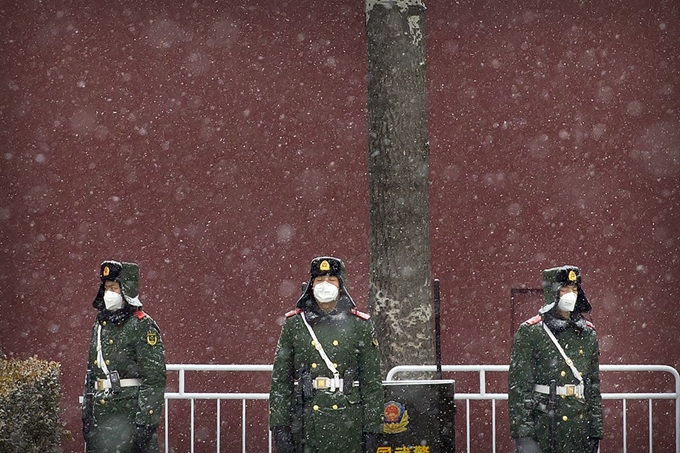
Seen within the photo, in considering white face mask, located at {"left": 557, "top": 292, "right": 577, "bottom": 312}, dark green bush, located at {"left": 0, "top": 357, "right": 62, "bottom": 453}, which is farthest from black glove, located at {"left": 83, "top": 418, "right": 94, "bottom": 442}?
white face mask, located at {"left": 557, "top": 292, "right": 577, "bottom": 312}

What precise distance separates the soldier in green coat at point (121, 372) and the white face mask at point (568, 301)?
9.95ft

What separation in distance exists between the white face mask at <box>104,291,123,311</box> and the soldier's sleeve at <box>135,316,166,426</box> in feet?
0.71

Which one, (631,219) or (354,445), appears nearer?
(354,445)

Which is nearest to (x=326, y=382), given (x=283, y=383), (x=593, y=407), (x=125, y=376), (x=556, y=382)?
(x=283, y=383)

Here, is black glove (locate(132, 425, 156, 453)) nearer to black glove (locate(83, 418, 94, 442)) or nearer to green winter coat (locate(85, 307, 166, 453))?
green winter coat (locate(85, 307, 166, 453))

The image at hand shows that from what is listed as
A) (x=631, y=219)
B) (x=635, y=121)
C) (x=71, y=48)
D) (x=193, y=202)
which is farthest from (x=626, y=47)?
(x=71, y=48)

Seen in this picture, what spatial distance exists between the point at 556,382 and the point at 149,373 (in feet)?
9.95

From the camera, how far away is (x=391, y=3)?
11.6 m

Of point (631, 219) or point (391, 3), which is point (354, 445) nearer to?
point (391, 3)

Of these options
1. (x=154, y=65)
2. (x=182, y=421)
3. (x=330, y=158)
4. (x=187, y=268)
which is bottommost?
(x=182, y=421)

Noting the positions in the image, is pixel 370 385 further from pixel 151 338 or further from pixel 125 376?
pixel 125 376

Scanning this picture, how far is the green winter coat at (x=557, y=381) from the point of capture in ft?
32.9

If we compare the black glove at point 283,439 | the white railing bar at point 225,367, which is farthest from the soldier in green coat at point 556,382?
the white railing bar at point 225,367

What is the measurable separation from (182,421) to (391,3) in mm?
5071
